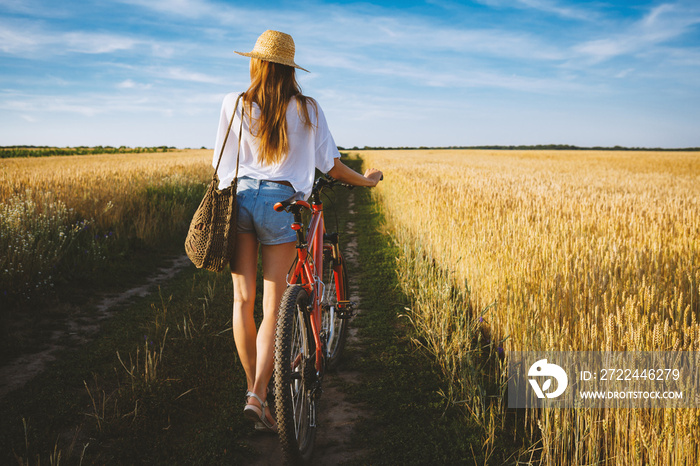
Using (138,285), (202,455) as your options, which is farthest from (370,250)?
(202,455)

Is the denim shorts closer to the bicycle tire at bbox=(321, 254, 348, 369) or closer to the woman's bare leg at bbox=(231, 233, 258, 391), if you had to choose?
the woman's bare leg at bbox=(231, 233, 258, 391)

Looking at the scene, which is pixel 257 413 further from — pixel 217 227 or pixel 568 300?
pixel 568 300

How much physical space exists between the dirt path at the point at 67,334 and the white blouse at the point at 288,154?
270 cm

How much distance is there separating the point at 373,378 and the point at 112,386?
216 cm

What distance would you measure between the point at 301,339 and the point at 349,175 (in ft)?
3.78

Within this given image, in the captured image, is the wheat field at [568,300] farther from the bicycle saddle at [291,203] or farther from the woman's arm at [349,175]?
the bicycle saddle at [291,203]

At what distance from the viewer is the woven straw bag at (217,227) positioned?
7.87ft

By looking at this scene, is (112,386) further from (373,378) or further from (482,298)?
(482,298)

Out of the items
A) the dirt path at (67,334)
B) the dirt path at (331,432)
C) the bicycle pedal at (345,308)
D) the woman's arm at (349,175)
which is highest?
the woman's arm at (349,175)

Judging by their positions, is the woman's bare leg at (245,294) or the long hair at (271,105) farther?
the woman's bare leg at (245,294)

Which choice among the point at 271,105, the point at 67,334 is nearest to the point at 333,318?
the point at 271,105

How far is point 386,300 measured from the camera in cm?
561

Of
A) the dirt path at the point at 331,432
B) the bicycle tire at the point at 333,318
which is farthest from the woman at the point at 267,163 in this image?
the bicycle tire at the point at 333,318

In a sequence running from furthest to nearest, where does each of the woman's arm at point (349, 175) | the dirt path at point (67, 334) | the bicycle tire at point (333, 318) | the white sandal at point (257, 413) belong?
the bicycle tire at point (333, 318) < the dirt path at point (67, 334) < the woman's arm at point (349, 175) < the white sandal at point (257, 413)
